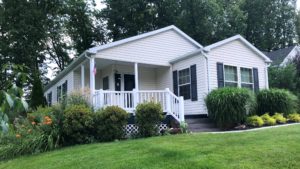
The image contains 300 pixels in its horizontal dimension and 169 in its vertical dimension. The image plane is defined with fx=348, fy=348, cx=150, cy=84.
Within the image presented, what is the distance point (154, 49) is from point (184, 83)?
2133mm

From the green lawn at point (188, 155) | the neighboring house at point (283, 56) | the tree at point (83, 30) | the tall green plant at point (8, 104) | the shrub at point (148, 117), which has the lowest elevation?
the green lawn at point (188, 155)

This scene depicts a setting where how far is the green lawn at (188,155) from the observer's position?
6.27 m

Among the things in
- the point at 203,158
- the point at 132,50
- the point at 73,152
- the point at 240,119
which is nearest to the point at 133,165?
the point at 203,158

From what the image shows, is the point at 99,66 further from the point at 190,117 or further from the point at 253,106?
the point at 253,106

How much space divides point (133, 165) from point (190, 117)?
831 cm

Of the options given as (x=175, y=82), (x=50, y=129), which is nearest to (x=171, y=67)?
(x=175, y=82)

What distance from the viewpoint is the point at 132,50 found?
1545 cm

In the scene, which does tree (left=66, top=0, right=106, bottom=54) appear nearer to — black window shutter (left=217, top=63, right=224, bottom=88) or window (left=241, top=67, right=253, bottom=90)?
window (left=241, top=67, right=253, bottom=90)

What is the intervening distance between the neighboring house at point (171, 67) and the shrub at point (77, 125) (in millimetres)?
2350

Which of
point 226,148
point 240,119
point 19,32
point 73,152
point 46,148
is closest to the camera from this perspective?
point 226,148

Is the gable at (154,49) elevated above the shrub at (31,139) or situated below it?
above

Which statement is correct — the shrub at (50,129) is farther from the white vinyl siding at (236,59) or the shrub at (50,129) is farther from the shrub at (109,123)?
the white vinyl siding at (236,59)

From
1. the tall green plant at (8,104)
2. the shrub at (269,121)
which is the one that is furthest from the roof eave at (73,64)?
the tall green plant at (8,104)

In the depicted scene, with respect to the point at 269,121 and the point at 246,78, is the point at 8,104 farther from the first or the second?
the point at 246,78
